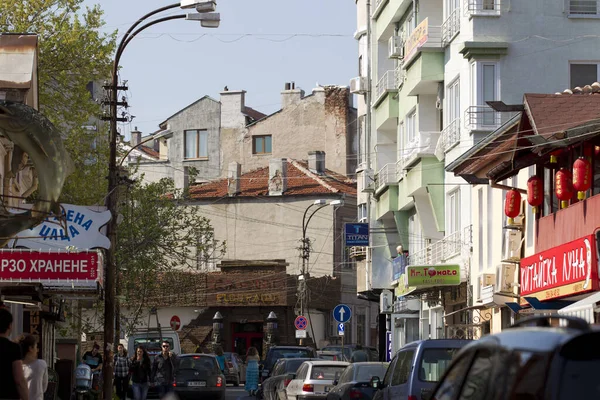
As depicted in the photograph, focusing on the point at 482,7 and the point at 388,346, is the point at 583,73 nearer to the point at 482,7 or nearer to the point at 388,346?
the point at 482,7

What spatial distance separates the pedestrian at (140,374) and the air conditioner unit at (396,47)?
59.5 ft

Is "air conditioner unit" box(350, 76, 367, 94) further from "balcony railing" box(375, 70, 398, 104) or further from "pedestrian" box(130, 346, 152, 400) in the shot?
"pedestrian" box(130, 346, 152, 400)

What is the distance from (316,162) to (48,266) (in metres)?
53.6

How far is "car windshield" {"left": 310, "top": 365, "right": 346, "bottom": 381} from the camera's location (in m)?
28.8

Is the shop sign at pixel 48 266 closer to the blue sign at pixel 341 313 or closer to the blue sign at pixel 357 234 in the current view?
the blue sign at pixel 341 313

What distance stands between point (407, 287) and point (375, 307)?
135 ft

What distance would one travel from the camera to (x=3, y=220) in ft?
48.5

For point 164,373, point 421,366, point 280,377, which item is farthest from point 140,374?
point 421,366

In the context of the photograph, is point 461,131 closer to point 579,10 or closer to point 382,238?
point 579,10

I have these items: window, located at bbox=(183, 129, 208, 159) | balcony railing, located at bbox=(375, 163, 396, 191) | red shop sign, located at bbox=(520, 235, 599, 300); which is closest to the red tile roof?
→ window, located at bbox=(183, 129, 208, 159)

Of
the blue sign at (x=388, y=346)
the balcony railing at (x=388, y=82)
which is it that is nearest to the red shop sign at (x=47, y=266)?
the balcony railing at (x=388, y=82)

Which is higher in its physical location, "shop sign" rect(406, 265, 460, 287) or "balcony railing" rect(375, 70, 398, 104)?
"balcony railing" rect(375, 70, 398, 104)

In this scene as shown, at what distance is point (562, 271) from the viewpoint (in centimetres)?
2258

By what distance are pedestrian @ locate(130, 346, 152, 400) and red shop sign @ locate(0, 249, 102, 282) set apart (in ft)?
19.3
